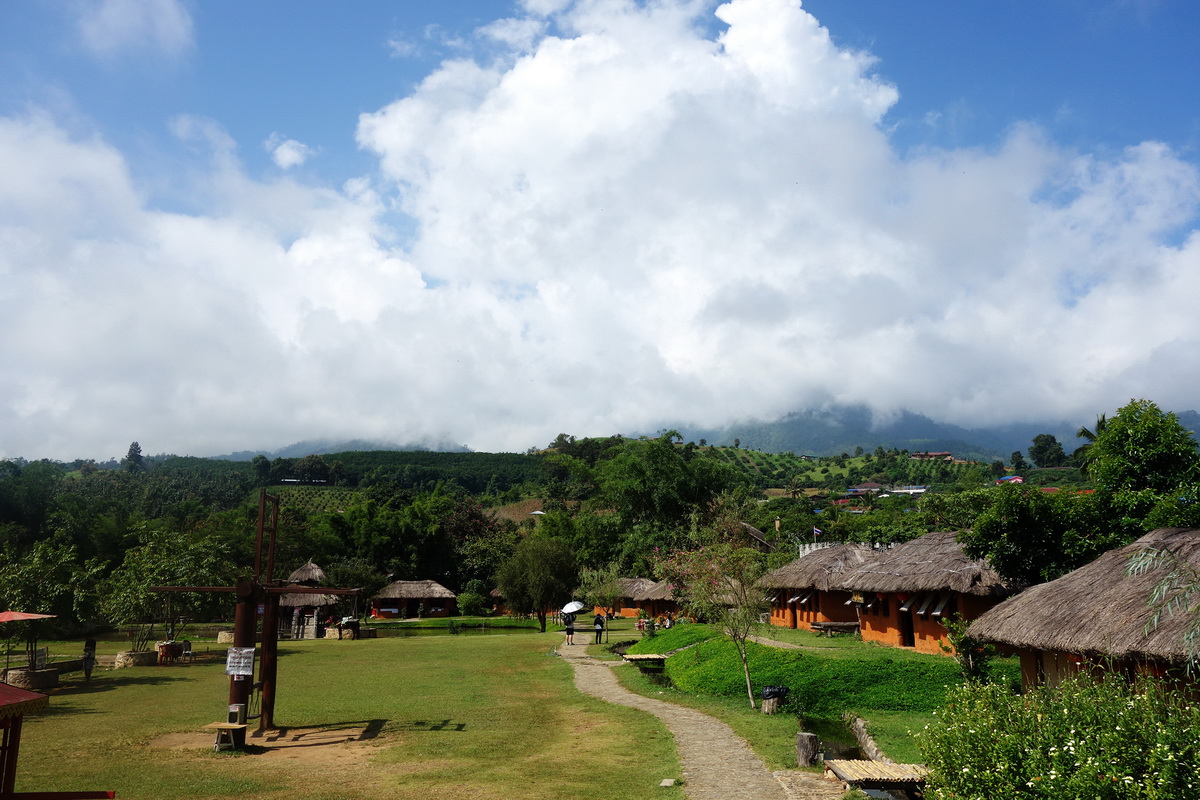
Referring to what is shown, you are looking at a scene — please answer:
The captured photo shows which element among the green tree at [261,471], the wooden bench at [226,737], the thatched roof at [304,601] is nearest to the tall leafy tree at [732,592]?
the wooden bench at [226,737]

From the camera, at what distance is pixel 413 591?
57.4 m

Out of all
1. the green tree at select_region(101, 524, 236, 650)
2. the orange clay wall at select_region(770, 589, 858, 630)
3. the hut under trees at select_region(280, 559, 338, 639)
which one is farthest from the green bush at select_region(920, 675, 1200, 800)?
the hut under trees at select_region(280, 559, 338, 639)

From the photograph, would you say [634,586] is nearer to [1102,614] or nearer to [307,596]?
[307,596]

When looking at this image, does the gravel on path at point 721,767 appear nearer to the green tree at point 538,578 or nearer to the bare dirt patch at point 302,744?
the bare dirt patch at point 302,744

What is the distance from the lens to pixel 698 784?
39.8 feet

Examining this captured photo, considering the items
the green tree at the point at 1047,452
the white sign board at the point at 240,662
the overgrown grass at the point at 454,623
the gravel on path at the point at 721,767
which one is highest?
the green tree at the point at 1047,452

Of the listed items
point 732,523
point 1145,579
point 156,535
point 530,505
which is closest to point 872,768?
point 1145,579

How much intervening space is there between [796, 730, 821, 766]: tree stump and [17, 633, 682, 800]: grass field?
2221mm

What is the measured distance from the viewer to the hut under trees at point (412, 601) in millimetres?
57250

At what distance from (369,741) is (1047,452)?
18122cm

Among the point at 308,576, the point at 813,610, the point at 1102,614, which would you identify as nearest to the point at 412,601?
the point at 308,576

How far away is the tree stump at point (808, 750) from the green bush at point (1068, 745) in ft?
14.8

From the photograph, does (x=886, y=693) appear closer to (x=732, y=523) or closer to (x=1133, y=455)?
(x=1133, y=455)

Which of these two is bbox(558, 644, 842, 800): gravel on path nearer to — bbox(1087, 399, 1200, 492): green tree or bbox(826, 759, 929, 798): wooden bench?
bbox(826, 759, 929, 798): wooden bench
